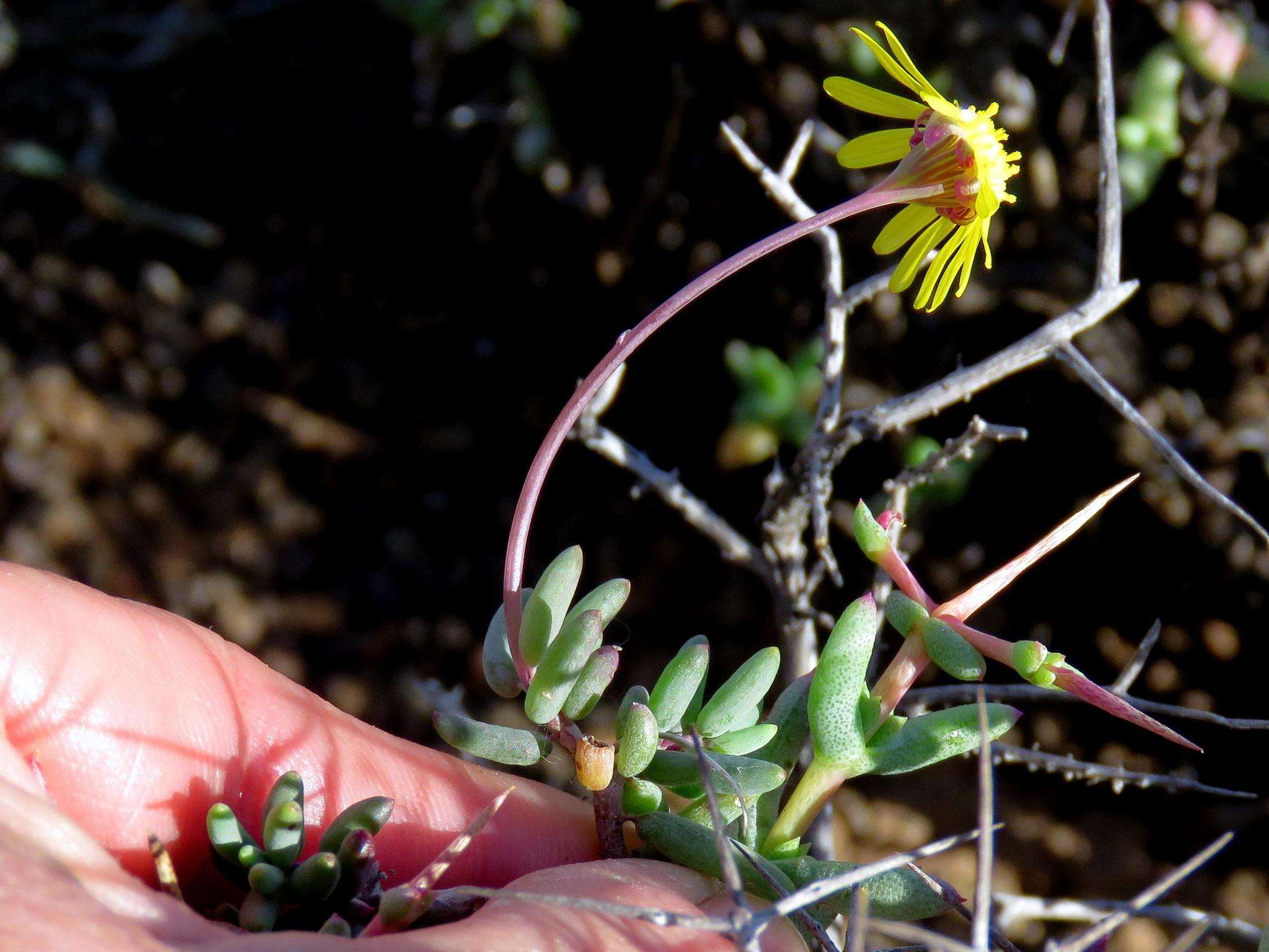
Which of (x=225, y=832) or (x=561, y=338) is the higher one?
(x=561, y=338)

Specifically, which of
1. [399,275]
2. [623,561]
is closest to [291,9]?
[399,275]

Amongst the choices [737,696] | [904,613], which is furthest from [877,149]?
[737,696]

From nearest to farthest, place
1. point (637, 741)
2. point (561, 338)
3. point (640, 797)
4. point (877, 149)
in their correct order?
point (637, 741), point (640, 797), point (877, 149), point (561, 338)

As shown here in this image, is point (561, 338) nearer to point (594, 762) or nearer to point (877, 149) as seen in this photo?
point (877, 149)

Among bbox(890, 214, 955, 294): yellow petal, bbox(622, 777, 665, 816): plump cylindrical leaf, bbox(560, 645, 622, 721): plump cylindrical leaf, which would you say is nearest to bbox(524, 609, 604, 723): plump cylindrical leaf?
bbox(560, 645, 622, 721): plump cylindrical leaf

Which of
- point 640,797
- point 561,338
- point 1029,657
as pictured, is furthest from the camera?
point 561,338

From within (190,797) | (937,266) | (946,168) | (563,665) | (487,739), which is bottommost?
(190,797)

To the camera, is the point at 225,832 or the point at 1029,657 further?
the point at 225,832

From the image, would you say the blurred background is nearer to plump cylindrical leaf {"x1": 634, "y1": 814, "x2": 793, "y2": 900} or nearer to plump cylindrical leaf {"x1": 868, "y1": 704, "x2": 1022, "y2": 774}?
plump cylindrical leaf {"x1": 634, "y1": 814, "x2": 793, "y2": 900}
